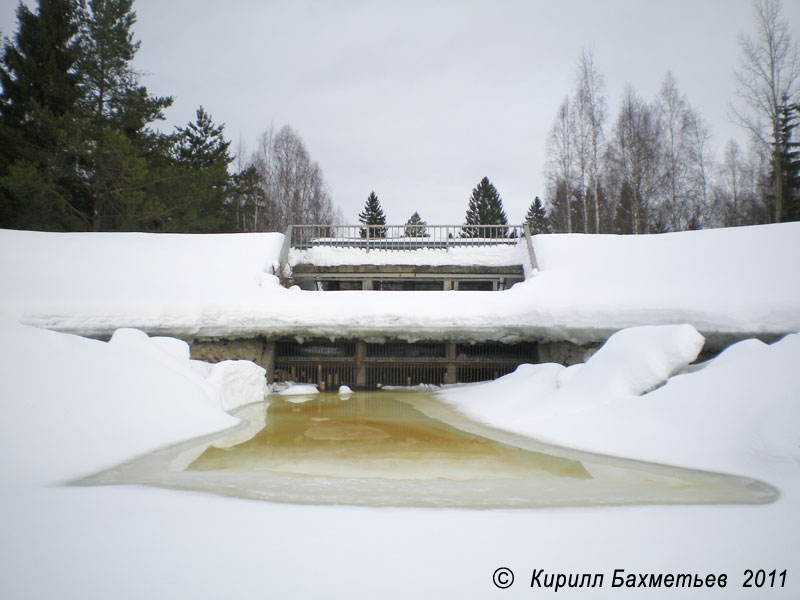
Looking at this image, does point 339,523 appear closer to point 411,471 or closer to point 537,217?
point 411,471

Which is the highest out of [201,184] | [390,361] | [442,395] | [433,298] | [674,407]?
[201,184]

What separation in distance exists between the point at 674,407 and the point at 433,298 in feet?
20.3

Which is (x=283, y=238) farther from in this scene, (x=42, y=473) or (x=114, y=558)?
(x=114, y=558)

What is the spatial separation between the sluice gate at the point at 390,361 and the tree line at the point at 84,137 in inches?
356

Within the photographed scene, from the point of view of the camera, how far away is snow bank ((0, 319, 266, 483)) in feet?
12.4

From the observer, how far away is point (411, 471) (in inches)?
168

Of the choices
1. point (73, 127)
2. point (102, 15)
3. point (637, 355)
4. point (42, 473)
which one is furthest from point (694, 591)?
point (102, 15)

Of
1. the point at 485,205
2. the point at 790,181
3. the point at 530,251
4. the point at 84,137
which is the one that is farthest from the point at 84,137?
the point at 485,205

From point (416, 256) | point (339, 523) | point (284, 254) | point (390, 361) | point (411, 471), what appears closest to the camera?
point (339, 523)

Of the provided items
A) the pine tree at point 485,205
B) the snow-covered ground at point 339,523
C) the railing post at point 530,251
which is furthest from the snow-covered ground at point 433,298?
the pine tree at point 485,205

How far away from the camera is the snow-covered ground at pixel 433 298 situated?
9.32 meters

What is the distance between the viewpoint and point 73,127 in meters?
15.2

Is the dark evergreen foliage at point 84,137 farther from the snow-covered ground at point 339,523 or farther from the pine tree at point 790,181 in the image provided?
the pine tree at point 790,181

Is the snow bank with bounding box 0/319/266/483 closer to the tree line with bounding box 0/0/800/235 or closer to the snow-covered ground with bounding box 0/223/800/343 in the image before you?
the snow-covered ground with bounding box 0/223/800/343
